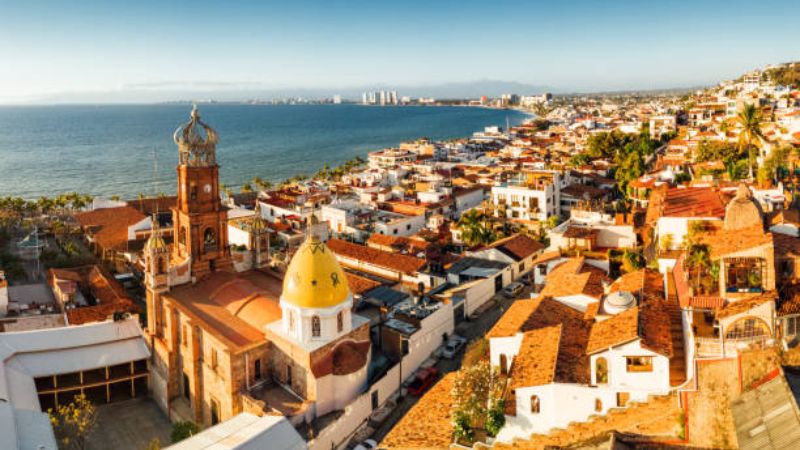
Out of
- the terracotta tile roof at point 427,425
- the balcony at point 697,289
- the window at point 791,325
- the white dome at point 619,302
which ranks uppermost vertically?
the balcony at point 697,289

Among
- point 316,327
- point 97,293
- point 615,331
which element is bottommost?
point 97,293

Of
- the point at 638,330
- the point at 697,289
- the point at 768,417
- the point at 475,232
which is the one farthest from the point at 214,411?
the point at 475,232

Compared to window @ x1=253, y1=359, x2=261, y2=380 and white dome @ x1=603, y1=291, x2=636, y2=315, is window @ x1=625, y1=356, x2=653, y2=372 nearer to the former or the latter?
white dome @ x1=603, y1=291, x2=636, y2=315

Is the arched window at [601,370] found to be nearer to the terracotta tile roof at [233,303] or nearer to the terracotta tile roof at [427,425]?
the terracotta tile roof at [427,425]

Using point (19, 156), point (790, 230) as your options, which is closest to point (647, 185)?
point (790, 230)

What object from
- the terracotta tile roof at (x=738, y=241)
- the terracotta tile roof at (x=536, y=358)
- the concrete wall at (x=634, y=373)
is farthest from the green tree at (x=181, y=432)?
the terracotta tile roof at (x=738, y=241)

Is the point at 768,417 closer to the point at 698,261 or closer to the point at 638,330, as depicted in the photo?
the point at 638,330
